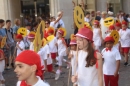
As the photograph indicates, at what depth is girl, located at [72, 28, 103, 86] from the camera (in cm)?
446

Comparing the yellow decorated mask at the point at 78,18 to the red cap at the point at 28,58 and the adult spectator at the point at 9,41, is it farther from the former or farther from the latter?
the adult spectator at the point at 9,41

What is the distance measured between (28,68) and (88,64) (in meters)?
1.50

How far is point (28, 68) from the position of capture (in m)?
3.16

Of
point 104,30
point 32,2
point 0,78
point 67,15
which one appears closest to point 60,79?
point 0,78

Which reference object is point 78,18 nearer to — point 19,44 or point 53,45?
point 53,45

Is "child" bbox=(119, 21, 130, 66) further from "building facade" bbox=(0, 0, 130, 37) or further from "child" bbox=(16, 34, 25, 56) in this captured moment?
"building facade" bbox=(0, 0, 130, 37)

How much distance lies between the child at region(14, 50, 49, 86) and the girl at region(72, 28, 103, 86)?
52.7 inches

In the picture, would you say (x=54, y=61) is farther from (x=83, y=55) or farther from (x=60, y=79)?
(x=83, y=55)

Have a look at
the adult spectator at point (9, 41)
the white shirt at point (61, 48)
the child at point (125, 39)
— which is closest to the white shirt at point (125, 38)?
the child at point (125, 39)

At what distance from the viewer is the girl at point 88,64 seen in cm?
446

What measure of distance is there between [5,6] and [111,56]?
13.0m

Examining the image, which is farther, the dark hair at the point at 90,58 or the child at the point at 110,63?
the child at the point at 110,63

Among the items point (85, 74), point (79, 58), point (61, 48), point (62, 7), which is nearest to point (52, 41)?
point (61, 48)

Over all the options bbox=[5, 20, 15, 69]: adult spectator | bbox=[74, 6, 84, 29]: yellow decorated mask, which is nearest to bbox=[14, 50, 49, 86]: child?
bbox=[74, 6, 84, 29]: yellow decorated mask
